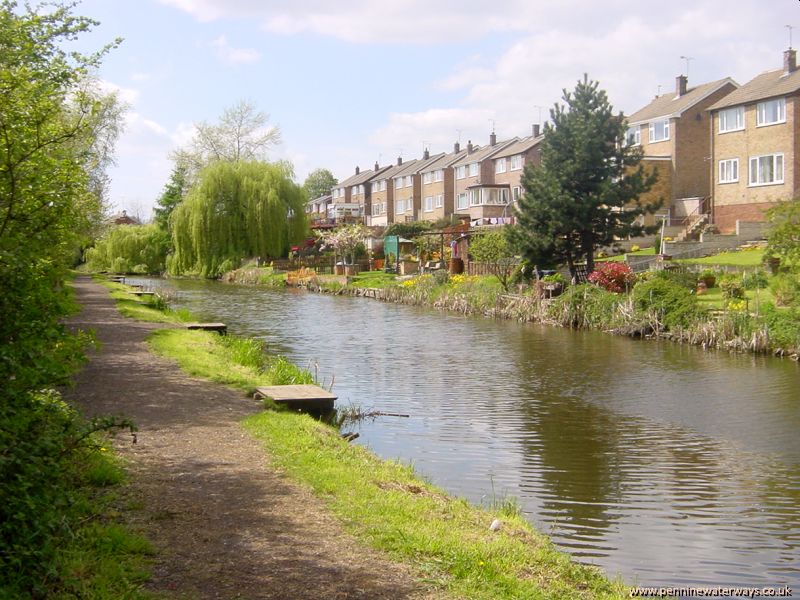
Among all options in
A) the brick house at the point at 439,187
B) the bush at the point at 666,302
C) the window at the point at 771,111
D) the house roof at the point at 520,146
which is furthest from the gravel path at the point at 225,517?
the brick house at the point at 439,187

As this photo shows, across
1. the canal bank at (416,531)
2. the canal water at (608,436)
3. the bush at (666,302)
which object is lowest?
the canal water at (608,436)

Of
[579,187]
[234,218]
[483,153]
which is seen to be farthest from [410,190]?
[579,187]

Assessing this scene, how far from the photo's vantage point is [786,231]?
21297 mm

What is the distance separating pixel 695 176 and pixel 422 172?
44103 mm

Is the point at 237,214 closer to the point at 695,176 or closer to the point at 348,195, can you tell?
the point at 695,176

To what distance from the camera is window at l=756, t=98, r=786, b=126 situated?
44625 millimetres

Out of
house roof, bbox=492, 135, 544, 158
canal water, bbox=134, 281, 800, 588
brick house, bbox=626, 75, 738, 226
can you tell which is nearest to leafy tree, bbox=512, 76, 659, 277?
canal water, bbox=134, 281, 800, 588

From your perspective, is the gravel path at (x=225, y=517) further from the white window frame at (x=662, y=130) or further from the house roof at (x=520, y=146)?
the house roof at (x=520, y=146)

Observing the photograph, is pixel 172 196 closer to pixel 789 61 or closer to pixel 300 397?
pixel 789 61

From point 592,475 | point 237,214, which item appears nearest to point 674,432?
point 592,475

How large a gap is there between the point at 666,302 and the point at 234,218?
137 ft

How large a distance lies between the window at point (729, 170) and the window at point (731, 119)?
1828 millimetres

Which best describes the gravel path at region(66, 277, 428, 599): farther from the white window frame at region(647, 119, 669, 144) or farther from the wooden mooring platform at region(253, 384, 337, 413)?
the white window frame at region(647, 119, 669, 144)

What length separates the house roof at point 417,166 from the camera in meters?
97.1
